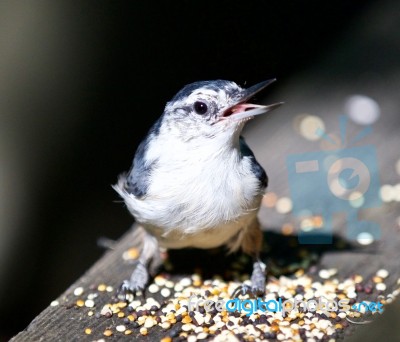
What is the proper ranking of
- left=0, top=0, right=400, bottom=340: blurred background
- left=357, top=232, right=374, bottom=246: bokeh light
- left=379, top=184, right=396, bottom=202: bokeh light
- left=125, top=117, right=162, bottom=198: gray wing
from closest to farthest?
left=125, top=117, right=162, bottom=198: gray wing, left=357, top=232, right=374, bottom=246: bokeh light, left=379, top=184, right=396, bottom=202: bokeh light, left=0, top=0, right=400, bottom=340: blurred background

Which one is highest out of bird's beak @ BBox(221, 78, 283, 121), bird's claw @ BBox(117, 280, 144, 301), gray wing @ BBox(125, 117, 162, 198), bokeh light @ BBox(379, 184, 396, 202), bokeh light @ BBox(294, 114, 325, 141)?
bird's beak @ BBox(221, 78, 283, 121)

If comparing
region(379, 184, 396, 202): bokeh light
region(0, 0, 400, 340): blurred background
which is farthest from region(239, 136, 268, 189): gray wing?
region(379, 184, 396, 202): bokeh light

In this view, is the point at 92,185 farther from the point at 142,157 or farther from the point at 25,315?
the point at 142,157

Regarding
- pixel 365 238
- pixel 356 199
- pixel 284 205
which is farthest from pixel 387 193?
pixel 284 205

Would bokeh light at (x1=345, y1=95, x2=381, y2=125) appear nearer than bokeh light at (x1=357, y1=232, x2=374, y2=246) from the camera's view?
No

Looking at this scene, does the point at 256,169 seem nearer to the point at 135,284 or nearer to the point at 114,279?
the point at 135,284

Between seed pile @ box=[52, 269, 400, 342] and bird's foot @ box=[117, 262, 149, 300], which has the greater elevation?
bird's foot @ box=[117, 262, 149, 300]

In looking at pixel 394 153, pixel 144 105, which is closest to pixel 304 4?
pixel 144 105

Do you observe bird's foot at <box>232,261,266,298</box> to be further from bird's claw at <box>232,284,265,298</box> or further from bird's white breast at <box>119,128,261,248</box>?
bird's white breast at <box>119,128,261,248</box>
